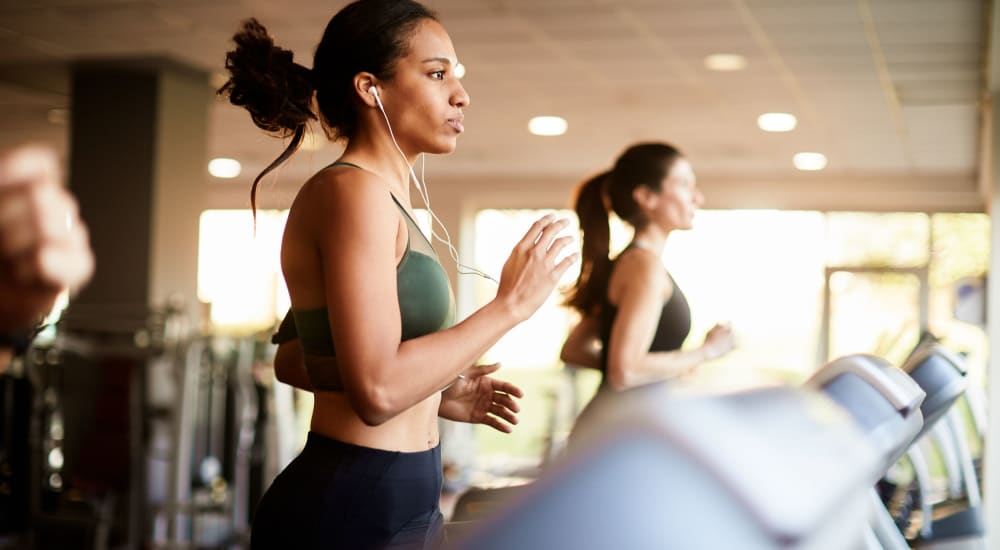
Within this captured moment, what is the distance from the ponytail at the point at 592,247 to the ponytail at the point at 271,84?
1.25 meters

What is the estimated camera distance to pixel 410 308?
120 centimetres

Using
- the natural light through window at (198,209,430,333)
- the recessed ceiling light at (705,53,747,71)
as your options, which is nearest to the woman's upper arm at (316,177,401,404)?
the recessed ceiling light at (705,53,747,71)

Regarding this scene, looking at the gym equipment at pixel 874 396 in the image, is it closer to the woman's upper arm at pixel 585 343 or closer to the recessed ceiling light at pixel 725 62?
the woman's upper arm at pixel 585 343

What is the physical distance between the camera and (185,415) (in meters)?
4.70

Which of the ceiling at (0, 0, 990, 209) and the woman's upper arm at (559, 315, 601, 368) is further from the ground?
the ceiling at (0, 0, 990, 209)

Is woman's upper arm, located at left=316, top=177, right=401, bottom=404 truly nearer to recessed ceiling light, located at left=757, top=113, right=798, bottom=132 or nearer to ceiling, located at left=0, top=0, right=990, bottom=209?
ceiling, located at left=0, top=0, right=990, bottom=209

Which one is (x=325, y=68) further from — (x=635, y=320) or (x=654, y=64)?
(x=654, y=64)

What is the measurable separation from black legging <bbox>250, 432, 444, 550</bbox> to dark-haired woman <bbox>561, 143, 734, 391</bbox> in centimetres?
120

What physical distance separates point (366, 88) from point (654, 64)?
490 cm

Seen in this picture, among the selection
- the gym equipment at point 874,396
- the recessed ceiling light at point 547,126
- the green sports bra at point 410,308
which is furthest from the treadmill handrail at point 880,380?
the recessed ceiling light at point 547,126

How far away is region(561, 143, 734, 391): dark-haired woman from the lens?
238 cm

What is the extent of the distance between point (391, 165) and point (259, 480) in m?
4.17

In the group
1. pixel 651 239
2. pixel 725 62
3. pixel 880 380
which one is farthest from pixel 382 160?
pixel 725 62

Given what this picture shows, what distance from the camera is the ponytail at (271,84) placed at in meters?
1.35
